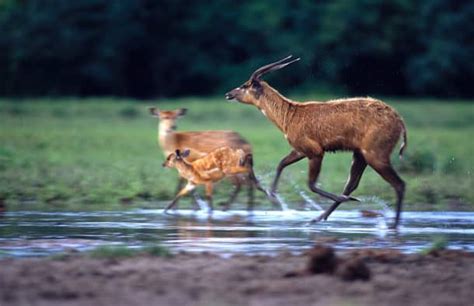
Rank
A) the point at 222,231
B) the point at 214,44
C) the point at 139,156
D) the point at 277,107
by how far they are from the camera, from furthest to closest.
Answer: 1. the point at 214,44
2. the point at 139,156
3. the point at 277,107
4. the point at 222,231

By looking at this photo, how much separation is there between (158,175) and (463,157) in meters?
Answer: 6.98

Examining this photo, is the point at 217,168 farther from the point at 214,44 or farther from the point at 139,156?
the point at 214,44

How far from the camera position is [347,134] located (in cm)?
1252

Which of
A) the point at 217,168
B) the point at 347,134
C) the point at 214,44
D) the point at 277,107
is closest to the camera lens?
the point at 347,134

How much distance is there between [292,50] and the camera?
4141 cm

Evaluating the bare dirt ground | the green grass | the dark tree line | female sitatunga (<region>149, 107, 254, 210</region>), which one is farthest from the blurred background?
the bare dirt ground

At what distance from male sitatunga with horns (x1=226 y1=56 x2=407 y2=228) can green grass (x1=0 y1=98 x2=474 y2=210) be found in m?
2.02

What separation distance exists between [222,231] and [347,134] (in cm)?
191

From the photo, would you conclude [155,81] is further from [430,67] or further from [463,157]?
[463,157]

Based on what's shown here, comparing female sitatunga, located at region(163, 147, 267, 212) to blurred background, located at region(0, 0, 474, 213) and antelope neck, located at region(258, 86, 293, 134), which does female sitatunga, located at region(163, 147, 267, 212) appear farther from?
blurred background, located at region(0, 0, 474, 213)

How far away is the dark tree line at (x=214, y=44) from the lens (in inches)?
1575

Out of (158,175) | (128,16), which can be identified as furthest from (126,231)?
(128,16)

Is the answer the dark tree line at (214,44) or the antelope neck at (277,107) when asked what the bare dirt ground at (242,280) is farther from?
the dark tree line at (214,44)

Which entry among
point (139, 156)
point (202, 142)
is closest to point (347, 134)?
point (202, 142)
